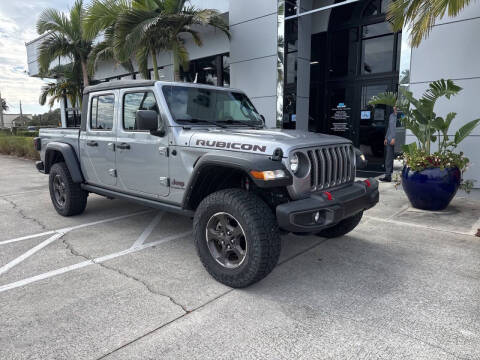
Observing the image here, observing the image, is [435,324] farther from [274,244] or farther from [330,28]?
[330,28]

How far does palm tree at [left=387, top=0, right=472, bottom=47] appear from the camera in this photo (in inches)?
215

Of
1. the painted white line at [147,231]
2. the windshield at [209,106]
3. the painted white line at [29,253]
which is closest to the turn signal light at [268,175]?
the windshield at [209,106]

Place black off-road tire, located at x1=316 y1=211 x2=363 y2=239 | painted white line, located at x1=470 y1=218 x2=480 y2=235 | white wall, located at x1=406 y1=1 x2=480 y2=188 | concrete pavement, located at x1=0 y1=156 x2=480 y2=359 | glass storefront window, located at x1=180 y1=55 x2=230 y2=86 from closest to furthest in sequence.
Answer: concrete pavement, located at x1=0 y1=156 x2=480 y2=359, black off-road tire, located at x1=316 y1=211 x2=363 y2=239, painted white line, located at x1=470 y1=218 x2=480 y2=235, white wall, located at x1=406 y1=1 x2=480 y2=188, glass storefront window, located at x1=180 y1=55 x2=230 y2=86

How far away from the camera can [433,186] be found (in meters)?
Result: 5.57

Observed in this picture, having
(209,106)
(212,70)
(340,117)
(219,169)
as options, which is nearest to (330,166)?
(219,169)

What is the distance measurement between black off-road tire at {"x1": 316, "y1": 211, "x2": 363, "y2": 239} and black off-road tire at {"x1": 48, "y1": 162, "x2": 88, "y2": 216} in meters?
3.57

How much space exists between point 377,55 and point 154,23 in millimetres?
6066

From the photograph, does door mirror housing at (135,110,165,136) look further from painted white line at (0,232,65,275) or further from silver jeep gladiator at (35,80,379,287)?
painted white line at (0,232,65,275)

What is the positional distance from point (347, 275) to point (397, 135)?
20.1ft

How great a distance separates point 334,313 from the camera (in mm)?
2781

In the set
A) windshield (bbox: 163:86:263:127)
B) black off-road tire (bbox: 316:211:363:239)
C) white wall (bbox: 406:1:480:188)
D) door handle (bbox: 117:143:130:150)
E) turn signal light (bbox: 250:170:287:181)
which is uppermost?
white wall (bbox: 406:1:480:188)

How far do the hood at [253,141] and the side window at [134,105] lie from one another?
649mm

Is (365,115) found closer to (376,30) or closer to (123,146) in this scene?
(376,30)

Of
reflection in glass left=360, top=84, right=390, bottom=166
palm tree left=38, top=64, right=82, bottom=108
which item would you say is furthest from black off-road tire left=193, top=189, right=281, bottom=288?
palm tree left=38, top=64, right=82, bottom=108
